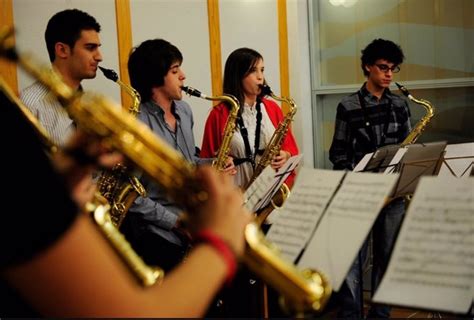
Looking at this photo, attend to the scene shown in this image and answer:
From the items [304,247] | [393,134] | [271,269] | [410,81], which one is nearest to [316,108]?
[410,81]

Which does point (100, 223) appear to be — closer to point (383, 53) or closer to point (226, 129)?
point (226, 129)

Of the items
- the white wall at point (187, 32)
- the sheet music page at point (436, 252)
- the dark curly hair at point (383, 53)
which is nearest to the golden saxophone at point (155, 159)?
the sheet music page at point (436, 252)

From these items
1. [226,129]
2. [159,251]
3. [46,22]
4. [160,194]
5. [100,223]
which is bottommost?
[159,251]

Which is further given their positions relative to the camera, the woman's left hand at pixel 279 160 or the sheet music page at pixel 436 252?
the woman's left hand at pixel 279 160

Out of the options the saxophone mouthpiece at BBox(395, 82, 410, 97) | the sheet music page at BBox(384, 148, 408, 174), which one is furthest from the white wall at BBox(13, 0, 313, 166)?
the sheet music page at BBox(384, 148, 408, 174)

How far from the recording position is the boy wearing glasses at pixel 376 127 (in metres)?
4.25

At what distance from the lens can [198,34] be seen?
5383 mm

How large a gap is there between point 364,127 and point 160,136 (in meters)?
1.52

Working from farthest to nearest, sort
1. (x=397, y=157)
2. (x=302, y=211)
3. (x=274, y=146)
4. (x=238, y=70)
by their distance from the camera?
(x=238, y=70) → (x=274, y=146) → (x=397, y=157) → (x=302, y=211)

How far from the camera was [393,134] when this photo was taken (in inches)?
175

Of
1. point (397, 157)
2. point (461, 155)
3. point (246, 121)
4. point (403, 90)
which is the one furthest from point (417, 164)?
point (403, 90)

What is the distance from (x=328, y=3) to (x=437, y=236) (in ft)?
14.6

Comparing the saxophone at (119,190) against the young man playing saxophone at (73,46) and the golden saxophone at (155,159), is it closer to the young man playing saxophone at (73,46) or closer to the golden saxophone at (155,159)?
the young man playing saxophone at (73,46)

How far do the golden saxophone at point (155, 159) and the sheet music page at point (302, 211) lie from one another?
26.6 inches
